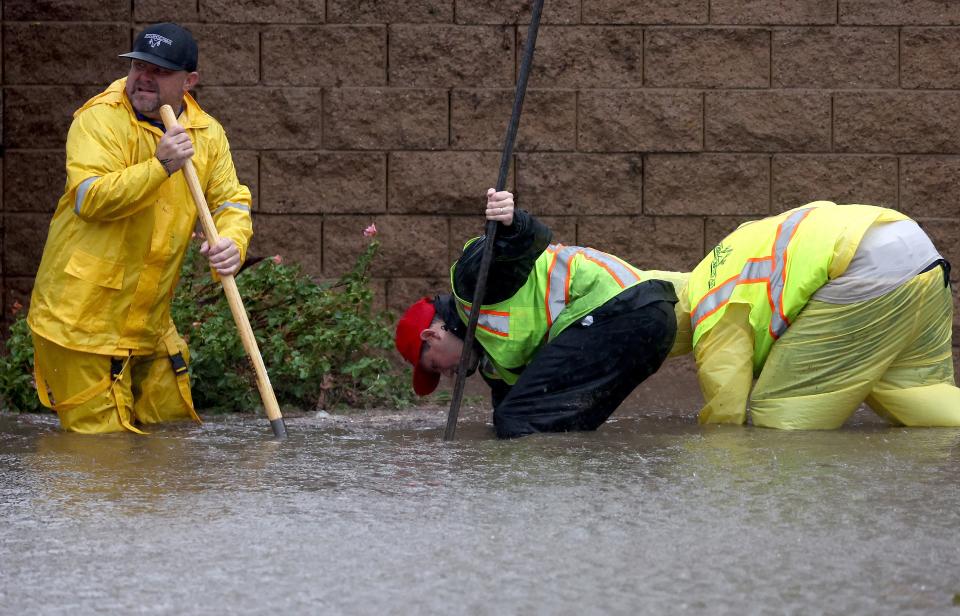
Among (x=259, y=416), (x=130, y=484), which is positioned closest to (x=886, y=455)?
(x=130, y=484)

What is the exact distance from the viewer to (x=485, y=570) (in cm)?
279

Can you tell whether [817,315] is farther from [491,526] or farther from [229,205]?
[229,205]

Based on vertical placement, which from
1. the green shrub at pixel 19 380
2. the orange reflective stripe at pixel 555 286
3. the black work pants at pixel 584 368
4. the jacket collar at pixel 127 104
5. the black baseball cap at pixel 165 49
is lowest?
the green shrub at pixel 19 380

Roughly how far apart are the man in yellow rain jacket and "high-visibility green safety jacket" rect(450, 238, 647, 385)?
1.05m

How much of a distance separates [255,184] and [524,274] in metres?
2.67

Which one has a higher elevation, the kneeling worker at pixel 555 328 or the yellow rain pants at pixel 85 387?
the kneeling worker at pixel 555 328

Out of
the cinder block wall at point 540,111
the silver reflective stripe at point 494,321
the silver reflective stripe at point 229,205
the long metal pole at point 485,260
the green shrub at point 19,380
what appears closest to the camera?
the long metal pole at point 485,260

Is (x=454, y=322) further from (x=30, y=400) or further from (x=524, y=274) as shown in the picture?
(x=30, y=400)

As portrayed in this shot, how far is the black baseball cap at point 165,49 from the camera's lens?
5086mm

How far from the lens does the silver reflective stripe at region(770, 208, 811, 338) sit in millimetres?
4828

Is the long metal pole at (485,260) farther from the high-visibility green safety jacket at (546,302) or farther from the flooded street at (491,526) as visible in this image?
the flooded street at (491,526)

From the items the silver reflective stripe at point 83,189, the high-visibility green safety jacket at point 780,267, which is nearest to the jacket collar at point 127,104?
the silver reflective stripe at point 83,189

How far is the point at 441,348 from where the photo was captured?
16.4ft

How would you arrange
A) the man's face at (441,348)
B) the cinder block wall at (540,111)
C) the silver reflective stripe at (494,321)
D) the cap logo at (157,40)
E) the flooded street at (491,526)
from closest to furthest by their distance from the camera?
1. the flooded street at (491,526)
2. the silver reflective stripe at (494,321)
3. the man's face at (441,348)
4. the cap logo at (157,40)
5. the cinder block wall at (540,111)
